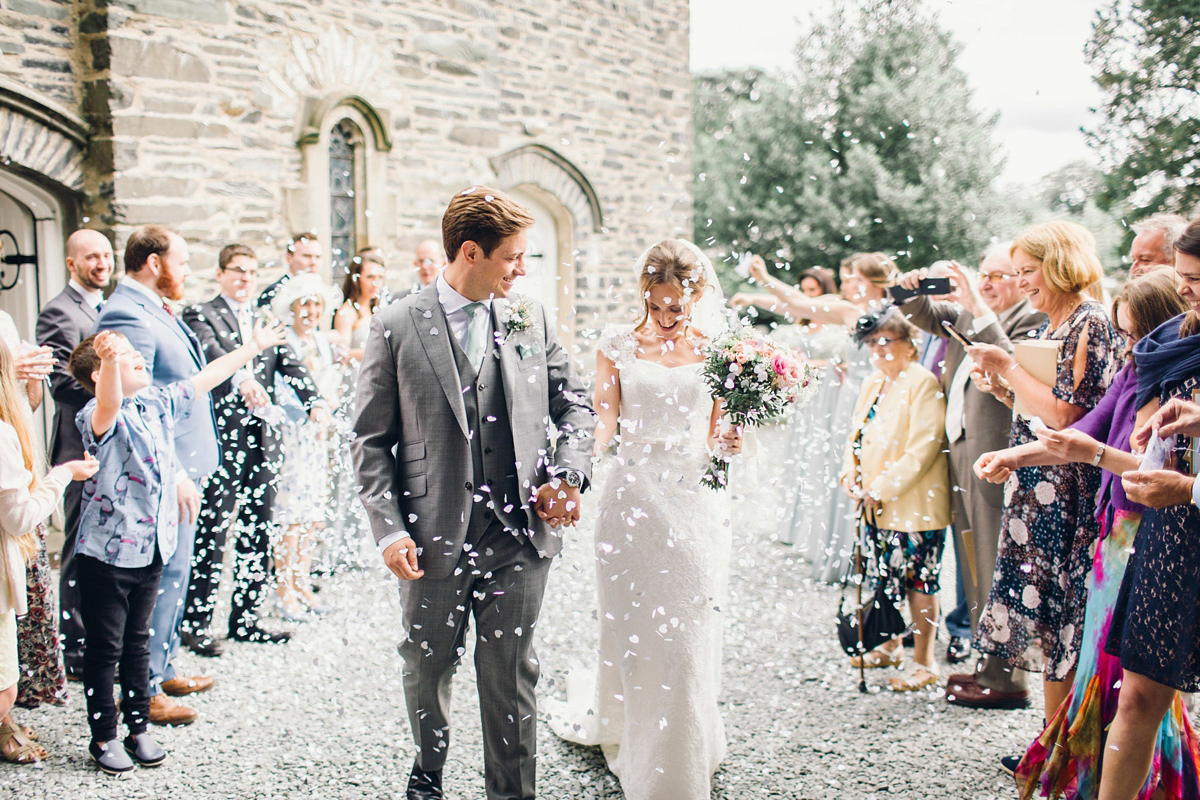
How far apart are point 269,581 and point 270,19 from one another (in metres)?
4.76

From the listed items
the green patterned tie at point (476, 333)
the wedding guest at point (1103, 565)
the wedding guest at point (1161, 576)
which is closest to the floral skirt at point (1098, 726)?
the wedding guest at point (1103, 565)

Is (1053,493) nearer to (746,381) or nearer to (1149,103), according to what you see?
(746,381)

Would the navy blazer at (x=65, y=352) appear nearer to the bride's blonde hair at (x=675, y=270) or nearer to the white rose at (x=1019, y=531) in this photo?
the bride's blonde hair at (x=675, y=270)

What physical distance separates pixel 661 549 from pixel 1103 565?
153 cm

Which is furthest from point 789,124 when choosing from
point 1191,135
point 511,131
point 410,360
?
point 410,360

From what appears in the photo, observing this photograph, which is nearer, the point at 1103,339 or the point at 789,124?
the point at 1103,339

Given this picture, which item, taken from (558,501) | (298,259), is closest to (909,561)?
(558,501)

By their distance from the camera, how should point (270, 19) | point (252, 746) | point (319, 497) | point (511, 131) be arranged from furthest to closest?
point (511, 131)
point (270, 19)
point (319, 497)
point (252, 746)

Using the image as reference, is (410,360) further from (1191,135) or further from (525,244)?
(1191,135)

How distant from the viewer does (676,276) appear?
327cm

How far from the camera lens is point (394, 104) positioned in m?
8.14

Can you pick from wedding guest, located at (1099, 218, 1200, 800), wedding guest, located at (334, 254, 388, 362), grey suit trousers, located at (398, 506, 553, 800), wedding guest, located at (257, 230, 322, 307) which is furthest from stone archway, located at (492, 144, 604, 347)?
wedding guest, located at (1099, 218, 1200, 800)

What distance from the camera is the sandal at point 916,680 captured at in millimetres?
4105

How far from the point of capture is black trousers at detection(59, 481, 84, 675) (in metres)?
3.92
